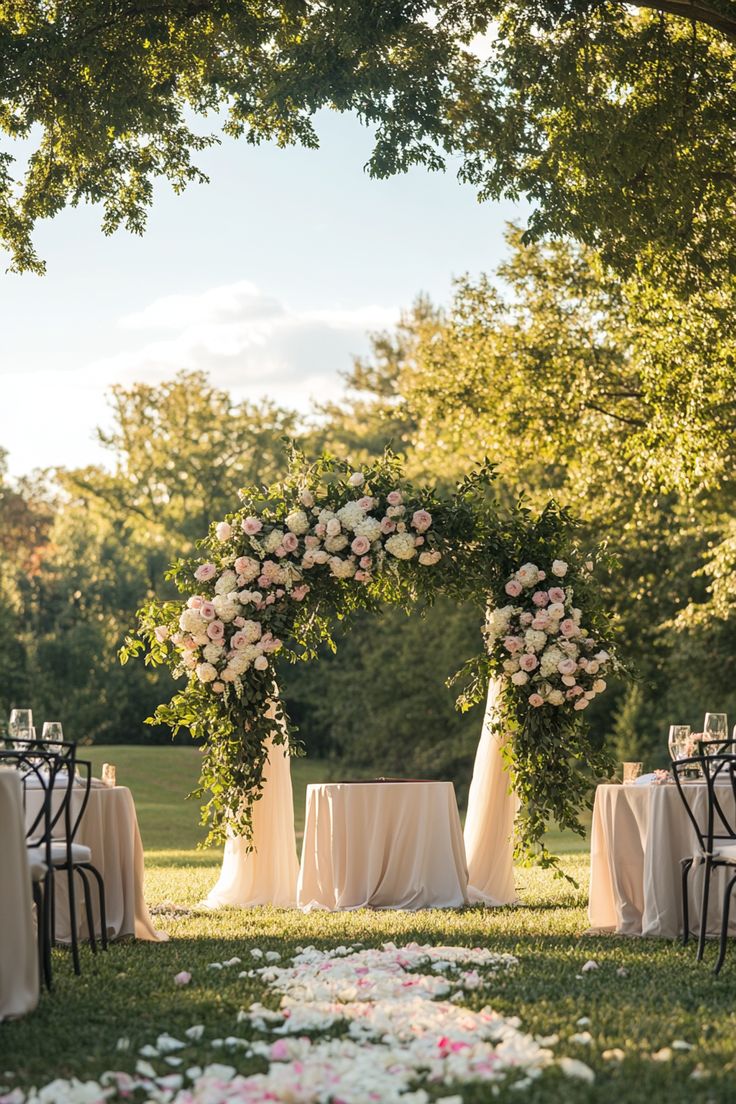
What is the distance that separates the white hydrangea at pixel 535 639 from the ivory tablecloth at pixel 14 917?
4622 millimetres

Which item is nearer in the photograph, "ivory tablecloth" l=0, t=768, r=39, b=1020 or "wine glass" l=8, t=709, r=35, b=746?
"ivory tablecloth" l=0, t=768, r=39, b=1020

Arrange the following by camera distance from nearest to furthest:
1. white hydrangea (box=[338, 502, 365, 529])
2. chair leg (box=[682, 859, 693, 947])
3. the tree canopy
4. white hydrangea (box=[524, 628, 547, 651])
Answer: chair leg (box=[682, 859, 693, 947]) → white hydrangea (box=[524, 628, 547, 651]) → white hydrangea (box=[338, 502, 365, 529]) → the tree canopy

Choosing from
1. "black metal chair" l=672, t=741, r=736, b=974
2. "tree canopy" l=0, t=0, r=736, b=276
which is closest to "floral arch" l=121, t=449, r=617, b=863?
"black metal chair" l=672, t=741, r=736, b=974

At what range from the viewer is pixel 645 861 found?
25.0 feet

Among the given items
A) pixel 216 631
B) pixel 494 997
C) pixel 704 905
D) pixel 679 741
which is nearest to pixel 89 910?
pixel 216 631

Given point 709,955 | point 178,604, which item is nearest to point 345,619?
point 178,604

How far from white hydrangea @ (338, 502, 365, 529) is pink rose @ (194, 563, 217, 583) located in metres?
1.00

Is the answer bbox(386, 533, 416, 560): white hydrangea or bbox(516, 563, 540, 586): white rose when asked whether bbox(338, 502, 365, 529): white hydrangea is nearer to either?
bbox(386, 533, 416, 560): white hydrangea

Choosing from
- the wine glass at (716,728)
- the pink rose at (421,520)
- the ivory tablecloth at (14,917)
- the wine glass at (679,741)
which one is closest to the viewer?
the ivory tablecloth at (14,917)

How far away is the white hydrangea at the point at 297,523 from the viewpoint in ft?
31.2

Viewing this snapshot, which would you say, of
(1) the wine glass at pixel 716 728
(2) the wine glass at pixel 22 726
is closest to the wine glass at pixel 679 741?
(1) the wine glass at pixel 716 728

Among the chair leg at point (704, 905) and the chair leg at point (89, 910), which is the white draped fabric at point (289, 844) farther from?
the chair leg at point (704, 905)

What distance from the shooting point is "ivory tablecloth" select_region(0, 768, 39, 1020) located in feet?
16.8

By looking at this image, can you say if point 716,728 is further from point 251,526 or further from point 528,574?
point 251,526
